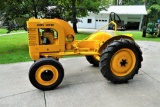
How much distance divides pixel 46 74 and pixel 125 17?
27942 millimetres

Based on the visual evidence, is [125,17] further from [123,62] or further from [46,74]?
[46,74]

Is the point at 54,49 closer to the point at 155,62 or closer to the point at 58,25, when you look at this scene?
the point at 58,25

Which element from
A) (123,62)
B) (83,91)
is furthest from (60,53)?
(123,62)

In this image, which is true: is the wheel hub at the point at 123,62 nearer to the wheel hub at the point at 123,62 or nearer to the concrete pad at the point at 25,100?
the wheel hub at the point at 123,62

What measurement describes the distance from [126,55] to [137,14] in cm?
2574

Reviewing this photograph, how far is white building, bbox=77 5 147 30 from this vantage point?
2847 centimetres

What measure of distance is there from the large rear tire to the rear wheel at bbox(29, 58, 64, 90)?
96 cm

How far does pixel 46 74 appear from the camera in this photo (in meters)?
3.71

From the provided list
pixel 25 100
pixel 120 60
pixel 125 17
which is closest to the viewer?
pixel 25 100

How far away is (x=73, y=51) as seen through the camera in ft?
14.4

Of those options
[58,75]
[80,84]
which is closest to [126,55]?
[80,84]

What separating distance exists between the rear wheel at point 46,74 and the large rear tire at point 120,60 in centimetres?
96

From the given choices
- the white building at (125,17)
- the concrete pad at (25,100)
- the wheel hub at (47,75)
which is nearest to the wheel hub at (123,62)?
the wheel hub at (47,75)

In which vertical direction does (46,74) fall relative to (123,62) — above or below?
below
